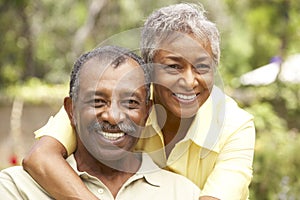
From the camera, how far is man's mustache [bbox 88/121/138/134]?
2.81m

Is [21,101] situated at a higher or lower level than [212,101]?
lower

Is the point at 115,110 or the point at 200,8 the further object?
A: the point at 200,8

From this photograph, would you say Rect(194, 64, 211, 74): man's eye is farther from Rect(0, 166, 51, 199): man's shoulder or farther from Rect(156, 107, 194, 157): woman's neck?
Rect(0, 166, 51, 199): man's shoulder

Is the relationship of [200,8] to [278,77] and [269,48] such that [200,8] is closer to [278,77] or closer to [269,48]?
[278,77]

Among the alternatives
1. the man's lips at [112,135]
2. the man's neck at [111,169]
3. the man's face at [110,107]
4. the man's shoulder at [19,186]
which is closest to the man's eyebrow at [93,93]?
the man's face at [110,107]

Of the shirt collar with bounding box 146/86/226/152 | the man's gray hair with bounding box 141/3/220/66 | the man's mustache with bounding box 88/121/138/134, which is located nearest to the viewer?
the man's mustache with bounding box 88/121/138/134

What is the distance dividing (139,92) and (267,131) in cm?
612

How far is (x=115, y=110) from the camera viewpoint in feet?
9.30

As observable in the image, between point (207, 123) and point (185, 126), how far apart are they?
0.09 metres

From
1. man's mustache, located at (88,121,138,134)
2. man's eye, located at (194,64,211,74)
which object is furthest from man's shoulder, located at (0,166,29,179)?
man's eye, located at (194,64,211,74)

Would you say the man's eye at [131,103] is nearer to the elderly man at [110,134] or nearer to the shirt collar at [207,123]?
the elderly man at [110,134]

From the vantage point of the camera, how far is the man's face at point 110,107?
2826 millimetres

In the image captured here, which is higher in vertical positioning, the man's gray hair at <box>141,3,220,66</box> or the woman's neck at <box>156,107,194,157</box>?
the man's gray hair at <box>141,3,220,66</box>

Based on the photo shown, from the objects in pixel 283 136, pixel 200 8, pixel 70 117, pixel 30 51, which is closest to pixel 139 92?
pixel 70 117
